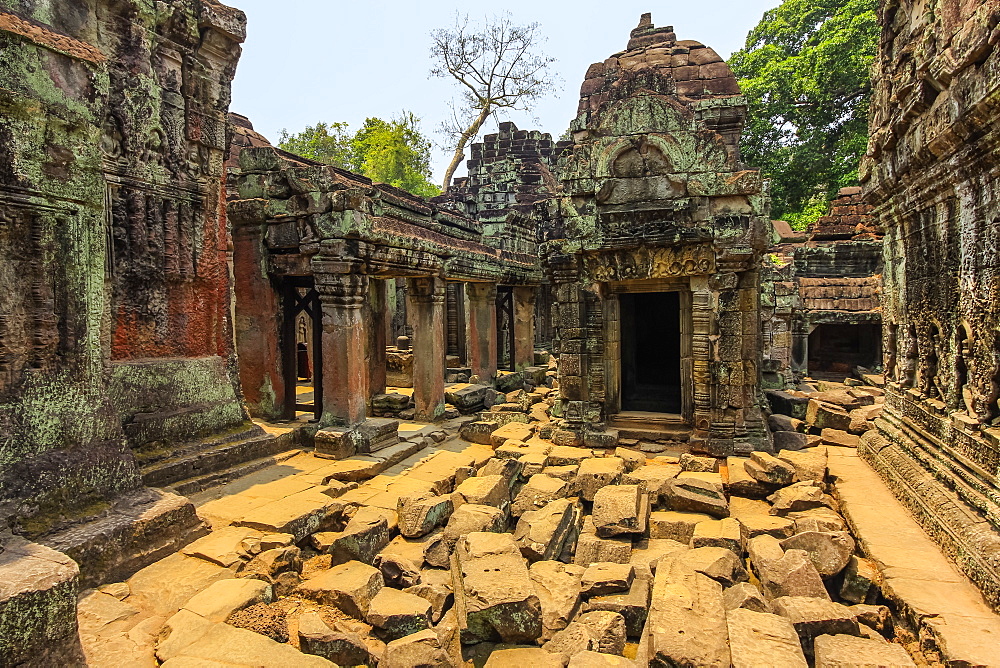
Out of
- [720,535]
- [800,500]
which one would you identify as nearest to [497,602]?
[720,535]

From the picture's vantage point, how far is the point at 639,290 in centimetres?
749

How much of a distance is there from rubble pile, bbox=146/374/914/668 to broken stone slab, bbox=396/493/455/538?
0.02 meters

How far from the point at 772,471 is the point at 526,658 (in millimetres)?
3540

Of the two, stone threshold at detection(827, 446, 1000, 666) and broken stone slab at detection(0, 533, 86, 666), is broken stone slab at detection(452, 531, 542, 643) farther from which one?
stone threshold at detection(827, 446, 1000, 666)

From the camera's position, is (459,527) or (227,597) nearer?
(227,597)

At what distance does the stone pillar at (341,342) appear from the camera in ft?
22.0

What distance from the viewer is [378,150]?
25.7m

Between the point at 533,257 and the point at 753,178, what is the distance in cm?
802

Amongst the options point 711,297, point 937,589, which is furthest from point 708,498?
point 711,297

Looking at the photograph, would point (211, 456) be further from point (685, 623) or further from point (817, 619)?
point (817, 619)

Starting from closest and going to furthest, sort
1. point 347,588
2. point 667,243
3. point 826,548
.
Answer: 1. point 347,588
2. point 826,548
3. point 667,243

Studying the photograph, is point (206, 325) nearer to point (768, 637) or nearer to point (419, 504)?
point (419, 504)

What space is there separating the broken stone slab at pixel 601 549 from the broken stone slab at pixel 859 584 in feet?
4.89

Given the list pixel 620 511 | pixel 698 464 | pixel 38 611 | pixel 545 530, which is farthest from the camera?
pixel 698 464
